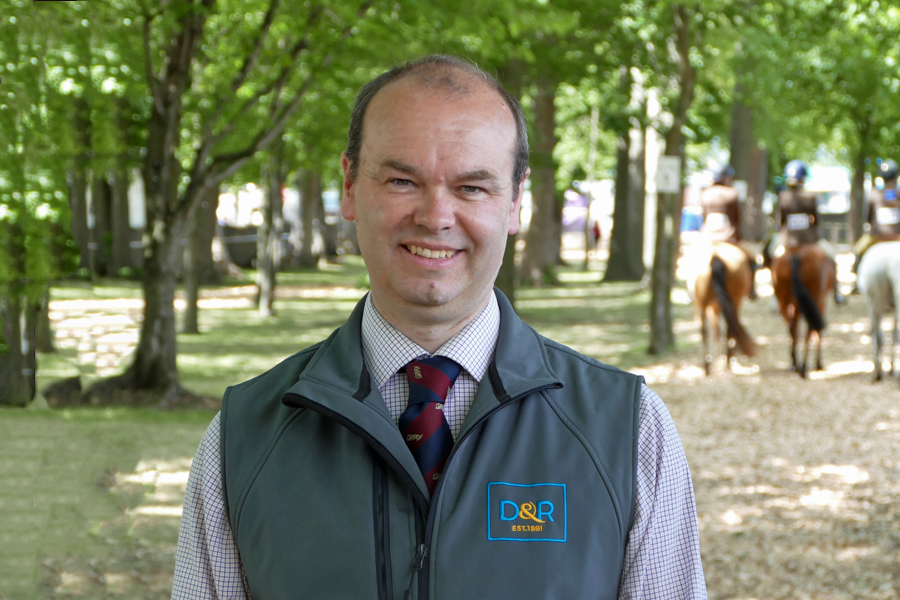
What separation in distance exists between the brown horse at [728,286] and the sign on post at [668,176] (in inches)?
73.8

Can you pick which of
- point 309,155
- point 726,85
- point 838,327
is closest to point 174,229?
point 309,155

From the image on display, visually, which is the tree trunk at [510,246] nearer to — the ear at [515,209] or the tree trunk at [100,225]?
the tree trunk at [100,225]

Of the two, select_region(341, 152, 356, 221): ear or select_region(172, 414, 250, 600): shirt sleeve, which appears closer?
select_region(172, 414, 250, 600): shirt sleeve

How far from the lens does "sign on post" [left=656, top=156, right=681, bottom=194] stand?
14.0 metres

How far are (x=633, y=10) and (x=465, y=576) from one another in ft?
47.7

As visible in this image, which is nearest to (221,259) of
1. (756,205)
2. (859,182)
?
(756,205)

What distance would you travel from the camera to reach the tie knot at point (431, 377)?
1.93m

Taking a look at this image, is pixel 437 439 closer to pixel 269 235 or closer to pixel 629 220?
pixel 269 235

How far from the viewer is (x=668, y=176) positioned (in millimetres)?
13992

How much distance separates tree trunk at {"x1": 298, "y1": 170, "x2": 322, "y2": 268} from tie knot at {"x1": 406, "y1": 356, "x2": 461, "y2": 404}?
91.4 ft

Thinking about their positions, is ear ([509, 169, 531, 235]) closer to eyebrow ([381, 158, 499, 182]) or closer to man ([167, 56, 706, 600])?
man ([167, 56, 706, 600])

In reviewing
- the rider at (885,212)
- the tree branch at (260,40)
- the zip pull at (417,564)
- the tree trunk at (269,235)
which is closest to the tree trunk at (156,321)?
the tree branch at (260,40)

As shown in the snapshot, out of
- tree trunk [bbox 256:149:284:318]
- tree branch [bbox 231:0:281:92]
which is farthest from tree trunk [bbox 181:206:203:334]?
tree branch [bbox 231:0:281:92]

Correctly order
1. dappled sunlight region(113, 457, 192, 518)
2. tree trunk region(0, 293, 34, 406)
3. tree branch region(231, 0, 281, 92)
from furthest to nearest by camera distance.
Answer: tree branch region(231, 0, 281, 92), dappled sunlight region(113, 457, 192, 518), tree trunk region(0, 293, 34, 406)
